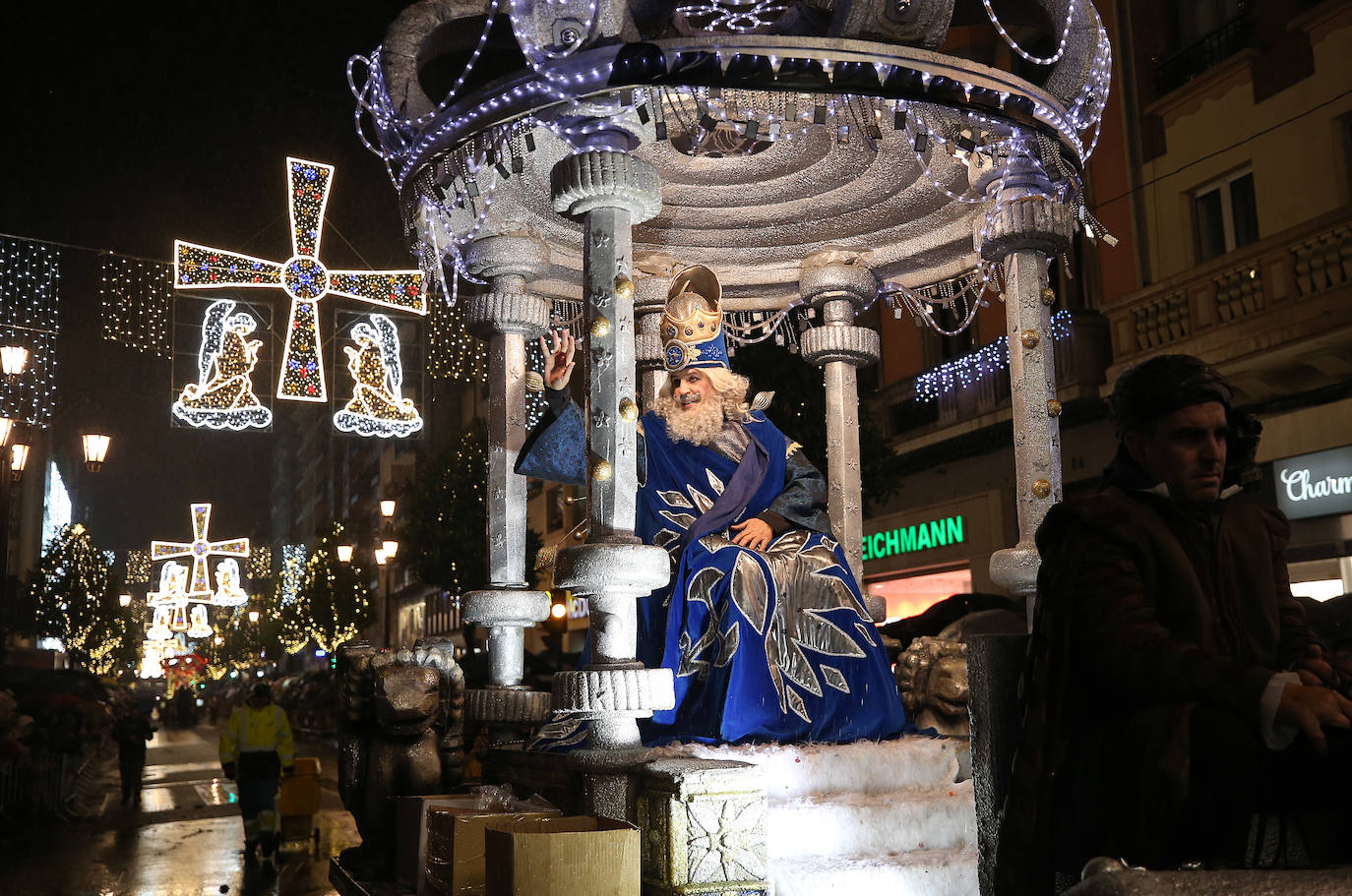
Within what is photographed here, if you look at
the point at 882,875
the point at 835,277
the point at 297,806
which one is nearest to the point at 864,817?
the point at 882,875

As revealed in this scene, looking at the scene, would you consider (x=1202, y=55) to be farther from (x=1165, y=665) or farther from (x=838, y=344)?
(x=1165, y=665)

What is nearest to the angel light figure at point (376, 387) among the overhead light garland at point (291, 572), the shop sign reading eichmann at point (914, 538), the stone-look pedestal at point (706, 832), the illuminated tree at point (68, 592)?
the stone-look pedestal at point (706, 832)

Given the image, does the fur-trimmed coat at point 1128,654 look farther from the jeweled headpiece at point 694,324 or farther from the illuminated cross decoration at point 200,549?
the illuminated cross decoration at point 200,549

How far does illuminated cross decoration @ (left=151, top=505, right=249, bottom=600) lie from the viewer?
4384 centimetres

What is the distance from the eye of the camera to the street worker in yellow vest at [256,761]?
11219mm

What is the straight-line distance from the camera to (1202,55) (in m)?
16.3

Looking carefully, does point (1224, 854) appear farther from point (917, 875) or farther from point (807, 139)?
point (807, 139)

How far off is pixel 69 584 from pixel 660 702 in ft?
139

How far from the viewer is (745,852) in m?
5.41

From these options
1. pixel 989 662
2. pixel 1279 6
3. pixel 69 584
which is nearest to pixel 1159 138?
pixel 1279 6

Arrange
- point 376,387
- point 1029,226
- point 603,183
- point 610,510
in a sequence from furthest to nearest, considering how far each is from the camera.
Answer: point 376,387 → point 1029,226 → point 603,183 → point 610,510

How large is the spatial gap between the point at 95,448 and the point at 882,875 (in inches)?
596

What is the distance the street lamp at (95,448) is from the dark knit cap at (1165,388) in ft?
57.0

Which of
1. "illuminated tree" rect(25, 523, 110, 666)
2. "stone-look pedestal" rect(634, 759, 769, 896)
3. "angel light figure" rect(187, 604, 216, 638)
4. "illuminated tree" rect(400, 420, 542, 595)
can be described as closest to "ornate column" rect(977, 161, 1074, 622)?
"stone-look pedestal" rect(634, 759, 769, 896)
